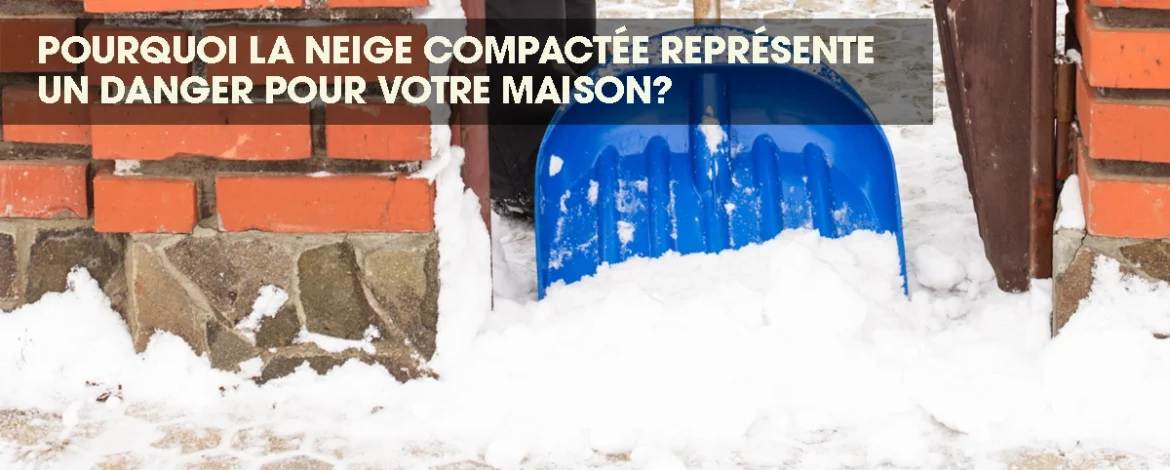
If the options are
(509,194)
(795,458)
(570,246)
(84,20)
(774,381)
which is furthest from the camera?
(509,194)

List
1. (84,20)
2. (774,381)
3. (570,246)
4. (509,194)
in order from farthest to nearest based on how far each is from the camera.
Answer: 1. (509,194)
2. (570,246)
3. (84,20)
4. (774,381)

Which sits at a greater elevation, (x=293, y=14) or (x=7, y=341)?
(x=293, y=14)

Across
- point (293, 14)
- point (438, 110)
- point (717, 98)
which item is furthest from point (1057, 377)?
point (293, 14)

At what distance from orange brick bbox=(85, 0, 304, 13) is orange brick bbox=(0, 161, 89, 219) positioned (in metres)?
0.28

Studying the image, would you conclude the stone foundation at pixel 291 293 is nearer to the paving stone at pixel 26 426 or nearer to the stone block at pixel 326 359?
the stone block at pixel 326 359

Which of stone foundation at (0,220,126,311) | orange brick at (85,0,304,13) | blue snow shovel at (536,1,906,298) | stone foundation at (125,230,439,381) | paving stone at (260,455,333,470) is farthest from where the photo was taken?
blue snow shovel at (536,1,906,298)

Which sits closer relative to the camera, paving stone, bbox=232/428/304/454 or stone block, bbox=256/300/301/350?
paving stone, bbox=232/428/304/454

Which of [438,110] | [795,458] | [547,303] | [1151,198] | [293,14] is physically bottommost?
[795,458]

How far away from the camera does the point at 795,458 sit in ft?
6.52

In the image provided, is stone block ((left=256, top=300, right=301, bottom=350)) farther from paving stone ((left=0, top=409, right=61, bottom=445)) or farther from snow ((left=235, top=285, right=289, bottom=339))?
paving stone ((left=0, top=409, right=61, bottom=445))

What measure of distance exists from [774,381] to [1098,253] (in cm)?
52

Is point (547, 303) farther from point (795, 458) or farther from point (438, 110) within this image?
point (795, 458)

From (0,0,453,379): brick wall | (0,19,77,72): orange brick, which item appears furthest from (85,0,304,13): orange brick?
(0,19,77,72): orange brick

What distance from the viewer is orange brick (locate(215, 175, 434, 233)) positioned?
217 centimetres
